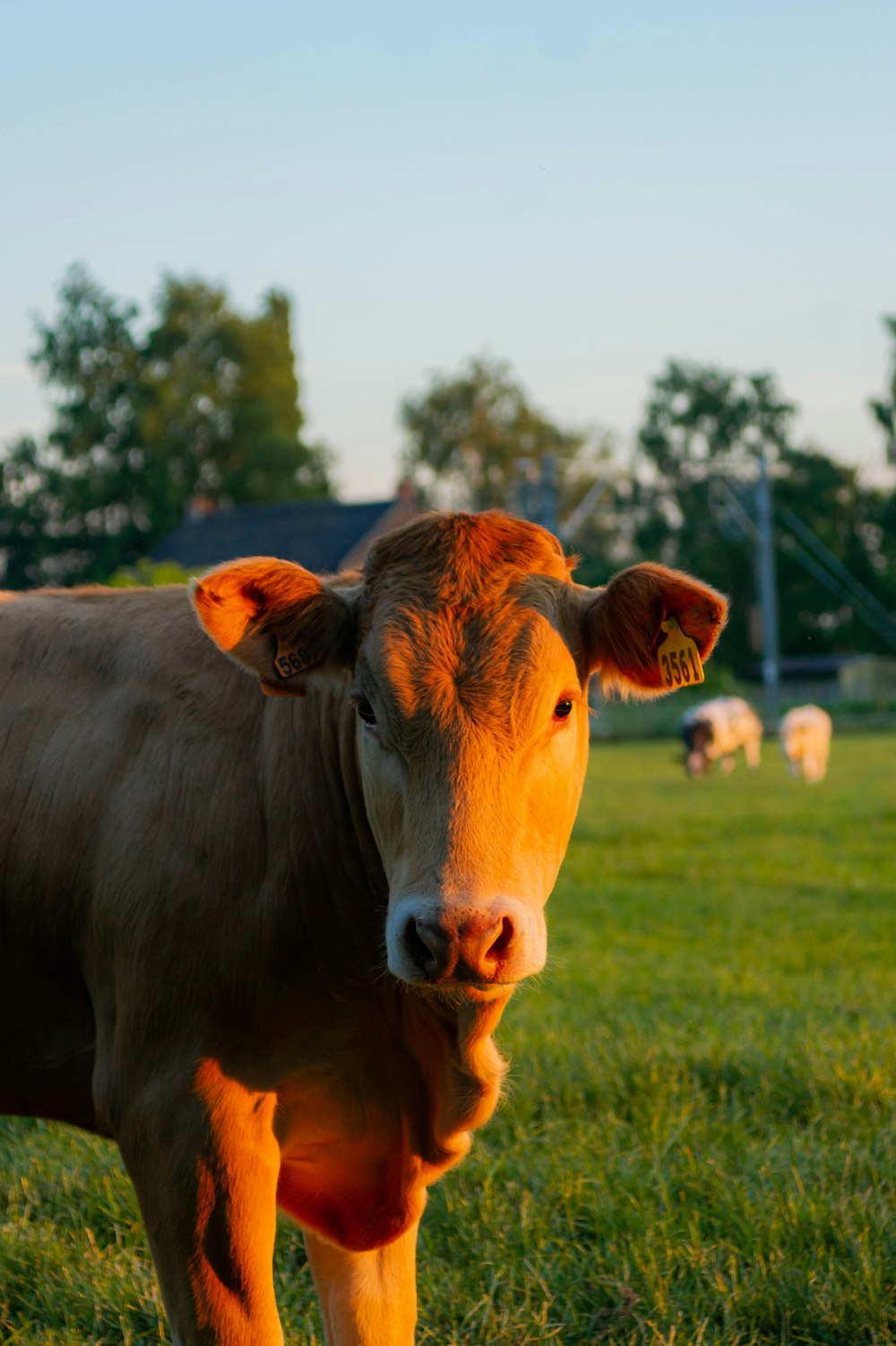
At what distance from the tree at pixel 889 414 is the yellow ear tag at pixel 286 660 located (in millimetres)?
63160

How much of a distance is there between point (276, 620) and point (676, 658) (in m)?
0.88

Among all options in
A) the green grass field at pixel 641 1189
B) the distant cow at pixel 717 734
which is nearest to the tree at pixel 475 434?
the distant cow at pixel 717 734

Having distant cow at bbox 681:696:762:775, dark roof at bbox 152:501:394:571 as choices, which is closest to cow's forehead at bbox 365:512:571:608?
distant cow at bbox 681:696:762:775

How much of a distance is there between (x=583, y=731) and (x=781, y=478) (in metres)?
66.3

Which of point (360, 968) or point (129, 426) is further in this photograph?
point (129, 426)

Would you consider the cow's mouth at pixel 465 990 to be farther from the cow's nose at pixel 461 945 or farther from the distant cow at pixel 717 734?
the distant cow at pixel 717 734

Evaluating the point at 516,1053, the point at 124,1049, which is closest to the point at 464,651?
the point at 124,1049

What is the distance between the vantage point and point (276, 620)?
117 inches

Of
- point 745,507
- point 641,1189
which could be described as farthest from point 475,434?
point 641,1189

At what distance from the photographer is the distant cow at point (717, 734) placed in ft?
90.1

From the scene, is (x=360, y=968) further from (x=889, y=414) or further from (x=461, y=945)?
(x=889, y=414)

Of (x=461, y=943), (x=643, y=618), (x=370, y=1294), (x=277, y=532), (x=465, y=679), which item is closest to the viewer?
(x=461, y=943)

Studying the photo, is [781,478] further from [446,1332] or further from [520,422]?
[446,1332]

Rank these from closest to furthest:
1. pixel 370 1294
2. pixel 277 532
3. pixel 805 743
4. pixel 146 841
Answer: pixel 146 841 → pixel 370 1294 → pixel 805 743 → pixel 277 532
